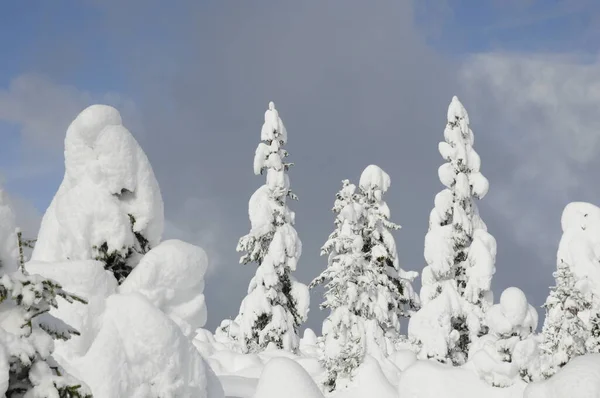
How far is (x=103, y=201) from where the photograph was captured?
31.0 ft

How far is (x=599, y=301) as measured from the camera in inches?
718

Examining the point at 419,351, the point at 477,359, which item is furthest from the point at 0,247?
the point at 419,351

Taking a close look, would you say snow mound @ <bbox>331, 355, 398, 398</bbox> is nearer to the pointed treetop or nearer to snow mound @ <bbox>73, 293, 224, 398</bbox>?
snow mound @ <bbox>73, 293, 224, 398</bbox>

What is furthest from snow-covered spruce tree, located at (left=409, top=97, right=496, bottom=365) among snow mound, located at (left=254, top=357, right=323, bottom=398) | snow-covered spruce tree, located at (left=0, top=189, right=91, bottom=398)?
snow-covered spruce tree, located at (left=0, top=189, right=91, bottom=398)

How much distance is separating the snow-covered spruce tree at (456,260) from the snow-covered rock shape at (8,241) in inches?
844

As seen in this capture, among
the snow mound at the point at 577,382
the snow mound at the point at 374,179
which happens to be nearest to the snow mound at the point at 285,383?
the snow mound at the point at 577,382

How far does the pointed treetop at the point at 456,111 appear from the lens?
31062 millimetres

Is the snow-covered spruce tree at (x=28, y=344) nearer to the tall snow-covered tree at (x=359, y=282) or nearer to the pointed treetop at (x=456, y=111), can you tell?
the tall snow-covered tree at (x=359, y=282)

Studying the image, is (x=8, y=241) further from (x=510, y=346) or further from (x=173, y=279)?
(x=510, y=346)

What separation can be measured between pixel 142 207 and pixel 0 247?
17.5ft

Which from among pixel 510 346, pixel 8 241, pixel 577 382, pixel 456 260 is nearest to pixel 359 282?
pixel 510 346

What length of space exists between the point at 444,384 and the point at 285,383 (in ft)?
23.8

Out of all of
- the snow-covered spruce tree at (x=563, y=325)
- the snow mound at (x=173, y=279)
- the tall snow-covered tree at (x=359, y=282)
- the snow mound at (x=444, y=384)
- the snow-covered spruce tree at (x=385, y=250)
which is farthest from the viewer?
the snow-covered spruce tree at (x=385, y=250)

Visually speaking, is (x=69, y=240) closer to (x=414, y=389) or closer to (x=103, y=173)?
(x=103, y=173)
